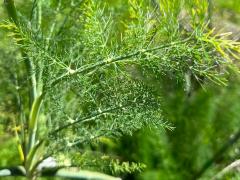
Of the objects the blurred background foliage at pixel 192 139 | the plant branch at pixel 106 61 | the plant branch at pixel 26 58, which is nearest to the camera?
the plant branch at pixel 106 61

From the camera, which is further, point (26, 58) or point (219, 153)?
point (219, 153)

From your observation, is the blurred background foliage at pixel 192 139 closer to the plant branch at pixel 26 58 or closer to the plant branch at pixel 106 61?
the plant branch at pixel 26 58

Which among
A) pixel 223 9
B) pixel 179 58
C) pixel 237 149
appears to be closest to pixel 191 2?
pixel 179 58

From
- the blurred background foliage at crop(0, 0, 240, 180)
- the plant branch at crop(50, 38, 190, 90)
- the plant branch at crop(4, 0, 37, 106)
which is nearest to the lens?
the plant branch at crop(50, 38, 190, 90)

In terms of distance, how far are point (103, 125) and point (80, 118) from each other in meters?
0.05

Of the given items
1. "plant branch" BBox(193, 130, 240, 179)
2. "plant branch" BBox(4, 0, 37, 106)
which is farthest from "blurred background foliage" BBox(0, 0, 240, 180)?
"plant branch" BBox(4, 0, 37, 106)

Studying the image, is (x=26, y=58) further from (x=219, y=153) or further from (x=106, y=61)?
(x=219, y=153)

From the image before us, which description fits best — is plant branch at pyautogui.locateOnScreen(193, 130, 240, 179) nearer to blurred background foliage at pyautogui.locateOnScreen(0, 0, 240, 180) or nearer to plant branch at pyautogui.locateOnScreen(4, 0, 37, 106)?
blurred background foliage at pyautogui.locateOnScreen(0, 0, 240, 180)

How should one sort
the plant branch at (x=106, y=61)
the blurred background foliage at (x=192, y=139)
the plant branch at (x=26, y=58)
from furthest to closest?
the blurred background foliage at (x=192, y=139) → the plant branch at (x=26, y=58) → the plant branch at (x=106, y=61)

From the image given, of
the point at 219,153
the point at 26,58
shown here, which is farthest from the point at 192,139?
the point at 26,58

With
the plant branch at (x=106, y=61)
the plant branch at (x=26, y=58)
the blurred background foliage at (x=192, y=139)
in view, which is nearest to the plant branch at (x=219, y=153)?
the blurred background foliage at (x=192, y=139)

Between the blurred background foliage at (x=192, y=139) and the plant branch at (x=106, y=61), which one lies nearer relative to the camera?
the plant branch at (x=106, y=61)

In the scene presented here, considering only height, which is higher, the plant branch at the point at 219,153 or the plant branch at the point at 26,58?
the plant branch at the point at 26,58

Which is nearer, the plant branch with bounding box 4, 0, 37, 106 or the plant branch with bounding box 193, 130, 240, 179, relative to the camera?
the plant branch with bounding box 4, 0, 37, 106
